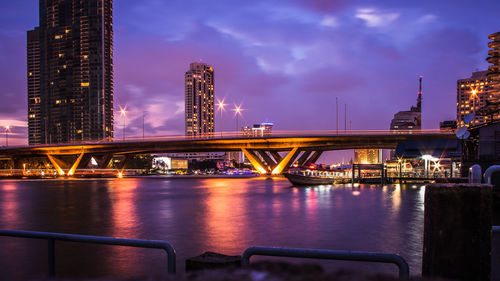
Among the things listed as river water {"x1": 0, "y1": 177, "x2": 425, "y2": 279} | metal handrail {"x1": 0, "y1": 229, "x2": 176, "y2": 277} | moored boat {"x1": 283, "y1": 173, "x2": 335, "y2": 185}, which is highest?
metal handrail {"x1": 0, "y1": 229, "x2": 176, "y2": 277}

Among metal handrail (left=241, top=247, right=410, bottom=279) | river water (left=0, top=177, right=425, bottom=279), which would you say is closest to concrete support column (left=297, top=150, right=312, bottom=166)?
river water (left=0, top=177, right=425, bottom=279)

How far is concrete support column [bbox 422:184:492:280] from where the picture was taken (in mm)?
4770

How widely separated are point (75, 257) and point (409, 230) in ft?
51.2

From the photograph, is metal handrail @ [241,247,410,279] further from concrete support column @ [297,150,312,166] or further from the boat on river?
concrete support column @ [297,150,312,166]

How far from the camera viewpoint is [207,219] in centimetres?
2517

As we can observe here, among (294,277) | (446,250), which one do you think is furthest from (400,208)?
(294,277)

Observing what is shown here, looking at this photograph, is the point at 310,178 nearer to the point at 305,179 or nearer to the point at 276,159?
the point at 305,179

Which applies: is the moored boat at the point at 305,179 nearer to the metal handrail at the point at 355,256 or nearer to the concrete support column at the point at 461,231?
the concrete support column at the point at 461,231

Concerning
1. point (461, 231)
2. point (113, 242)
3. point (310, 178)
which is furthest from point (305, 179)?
point (461, 231)

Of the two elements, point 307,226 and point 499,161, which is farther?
point 499,161

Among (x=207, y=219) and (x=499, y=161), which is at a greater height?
(x=499, y=161)

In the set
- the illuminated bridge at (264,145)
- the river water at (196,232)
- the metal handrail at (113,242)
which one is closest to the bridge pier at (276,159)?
the illuminated bridge at (264,145)

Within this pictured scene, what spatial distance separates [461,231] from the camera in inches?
188

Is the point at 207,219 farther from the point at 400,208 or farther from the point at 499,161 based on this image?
the point at 499,161
